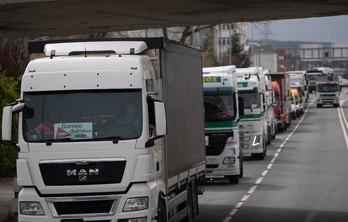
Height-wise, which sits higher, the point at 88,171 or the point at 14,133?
the point at 88,171

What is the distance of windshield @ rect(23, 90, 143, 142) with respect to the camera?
1272 centimetres

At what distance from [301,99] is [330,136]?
35.8m

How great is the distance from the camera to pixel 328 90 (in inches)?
3743

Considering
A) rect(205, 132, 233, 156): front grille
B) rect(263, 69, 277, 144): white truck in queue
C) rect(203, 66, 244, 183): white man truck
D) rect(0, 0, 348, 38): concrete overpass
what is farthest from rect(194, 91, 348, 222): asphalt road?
rect(0, 0, 348, 38): concrete overpass

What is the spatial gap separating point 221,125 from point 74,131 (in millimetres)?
13126

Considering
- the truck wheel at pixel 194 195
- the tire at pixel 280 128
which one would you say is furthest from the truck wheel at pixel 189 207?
the tire at pixel 280 128

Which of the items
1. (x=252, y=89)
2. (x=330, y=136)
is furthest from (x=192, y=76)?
(x=330, y=136)

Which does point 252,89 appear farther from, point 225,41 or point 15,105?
point 225,41

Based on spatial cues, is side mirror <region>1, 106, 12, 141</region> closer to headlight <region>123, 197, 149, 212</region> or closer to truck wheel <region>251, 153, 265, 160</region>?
headlight <region>123, 197, 149, 212</region>

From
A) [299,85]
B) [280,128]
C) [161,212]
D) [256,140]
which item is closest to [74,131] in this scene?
[161,212]

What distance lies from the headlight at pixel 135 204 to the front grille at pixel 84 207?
0.74 feet

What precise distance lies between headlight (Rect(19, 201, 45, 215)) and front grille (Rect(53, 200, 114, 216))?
8.6 inches

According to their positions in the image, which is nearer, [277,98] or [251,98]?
[251,98]

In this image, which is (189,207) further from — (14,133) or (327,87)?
(327,87)
